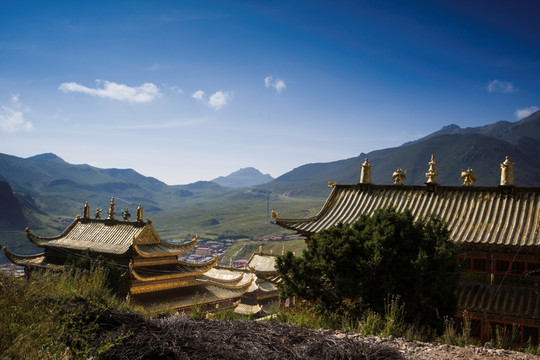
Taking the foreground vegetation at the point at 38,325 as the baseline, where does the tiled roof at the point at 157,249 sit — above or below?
below

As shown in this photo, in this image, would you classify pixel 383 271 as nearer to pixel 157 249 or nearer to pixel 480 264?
pixel 480 264

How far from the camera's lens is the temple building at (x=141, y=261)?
773 inches

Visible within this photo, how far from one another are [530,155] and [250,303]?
138 metres

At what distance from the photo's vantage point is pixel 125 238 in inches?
823

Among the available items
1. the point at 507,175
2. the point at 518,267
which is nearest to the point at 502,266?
the point at 518,267

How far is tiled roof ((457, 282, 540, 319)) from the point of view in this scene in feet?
35.0

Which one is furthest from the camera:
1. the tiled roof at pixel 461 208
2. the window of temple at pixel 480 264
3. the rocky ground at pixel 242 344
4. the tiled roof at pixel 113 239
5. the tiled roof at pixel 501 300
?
the tiled roof at pixel 113 239

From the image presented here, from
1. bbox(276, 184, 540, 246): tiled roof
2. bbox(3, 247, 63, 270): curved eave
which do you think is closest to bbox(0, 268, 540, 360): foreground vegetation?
bbox(276, 184, 540, 246): tiled roof

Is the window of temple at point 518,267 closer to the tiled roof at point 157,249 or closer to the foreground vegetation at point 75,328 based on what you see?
the foreground vegetation at point 75,328

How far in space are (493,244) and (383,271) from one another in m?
3.86

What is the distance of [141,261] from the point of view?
65.7 feet

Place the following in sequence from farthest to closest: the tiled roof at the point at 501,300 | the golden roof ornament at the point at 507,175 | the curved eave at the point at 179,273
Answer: the curved eave at the point at 179,273, the golden roof ornament at the point at 507,175, the tiled roof at the point at 501,300

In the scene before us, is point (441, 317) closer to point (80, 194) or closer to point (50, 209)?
point (50, 209)

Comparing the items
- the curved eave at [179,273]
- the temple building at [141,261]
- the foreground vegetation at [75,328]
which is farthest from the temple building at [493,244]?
the temple building at [141,261]
